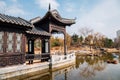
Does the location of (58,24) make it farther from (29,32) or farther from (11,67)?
(11,67)

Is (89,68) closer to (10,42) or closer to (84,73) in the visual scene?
(84,73)

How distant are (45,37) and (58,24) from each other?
131 inches

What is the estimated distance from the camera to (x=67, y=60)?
20.5 m

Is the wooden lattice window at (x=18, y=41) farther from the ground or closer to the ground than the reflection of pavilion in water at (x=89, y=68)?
farther from the ground

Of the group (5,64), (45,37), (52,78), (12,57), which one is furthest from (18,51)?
(45,37)

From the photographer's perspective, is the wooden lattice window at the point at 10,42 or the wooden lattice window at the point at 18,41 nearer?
the wooden lattice window at the point at 10,42

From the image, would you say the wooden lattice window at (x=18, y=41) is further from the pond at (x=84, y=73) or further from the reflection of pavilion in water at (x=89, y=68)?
the reflection of pavilion in water at (x=89, y=68)

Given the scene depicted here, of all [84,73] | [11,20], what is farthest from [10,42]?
[84,73]

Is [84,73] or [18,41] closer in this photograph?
[18,41]

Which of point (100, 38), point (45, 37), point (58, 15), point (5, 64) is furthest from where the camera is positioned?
point (100, 38)

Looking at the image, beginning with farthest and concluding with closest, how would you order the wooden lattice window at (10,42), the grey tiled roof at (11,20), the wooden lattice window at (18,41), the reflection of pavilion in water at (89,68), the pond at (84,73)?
the reflection of pavilion in water at (89,68) < the pond at (84,73) < the wooden lattice window at (18,41) < the wooden lattice window at (10,42) < the grey tiled roof at (11,20)

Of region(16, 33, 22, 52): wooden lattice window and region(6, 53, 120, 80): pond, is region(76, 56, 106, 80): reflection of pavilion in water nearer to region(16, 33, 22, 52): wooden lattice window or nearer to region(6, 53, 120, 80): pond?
region(6, 53, 120, 80): pond

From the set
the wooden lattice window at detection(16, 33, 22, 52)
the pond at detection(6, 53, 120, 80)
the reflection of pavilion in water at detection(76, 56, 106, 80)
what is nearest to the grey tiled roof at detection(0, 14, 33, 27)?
the wooden lattice window at detection(16, 33, 22, 52)

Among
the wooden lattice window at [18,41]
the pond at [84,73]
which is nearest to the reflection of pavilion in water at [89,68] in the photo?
the pond at [84,73]
